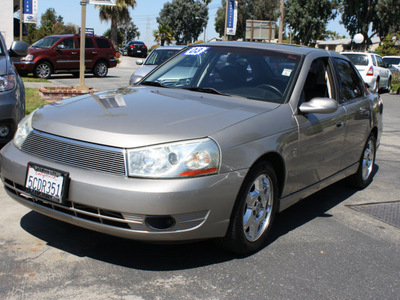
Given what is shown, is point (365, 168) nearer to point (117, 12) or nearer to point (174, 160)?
point (174, 160)

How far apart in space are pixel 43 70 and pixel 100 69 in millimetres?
2809

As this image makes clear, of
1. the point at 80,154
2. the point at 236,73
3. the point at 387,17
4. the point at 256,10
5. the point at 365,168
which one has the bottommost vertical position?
the point at 365,168

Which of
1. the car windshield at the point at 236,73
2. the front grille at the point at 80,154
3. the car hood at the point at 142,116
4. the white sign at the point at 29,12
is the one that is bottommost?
the front grille at the point at 80,154

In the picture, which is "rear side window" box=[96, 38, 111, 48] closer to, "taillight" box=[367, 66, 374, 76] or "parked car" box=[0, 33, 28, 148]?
"taillight" box=[367, 66, 374, 76]

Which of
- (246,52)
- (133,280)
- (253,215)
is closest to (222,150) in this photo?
(253,215)

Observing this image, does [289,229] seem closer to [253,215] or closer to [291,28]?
[253,215]

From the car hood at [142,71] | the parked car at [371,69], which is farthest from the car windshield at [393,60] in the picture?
the car hood at [142,71]

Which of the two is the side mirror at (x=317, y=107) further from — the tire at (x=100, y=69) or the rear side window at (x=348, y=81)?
the tire at (x=100, y=69)

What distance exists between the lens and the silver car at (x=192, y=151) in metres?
3.10

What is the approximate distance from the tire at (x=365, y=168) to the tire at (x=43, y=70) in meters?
15.7

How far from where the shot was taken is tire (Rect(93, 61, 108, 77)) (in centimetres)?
2138

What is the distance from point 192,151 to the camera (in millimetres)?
3162

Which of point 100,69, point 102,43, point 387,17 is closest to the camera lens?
point 102,43

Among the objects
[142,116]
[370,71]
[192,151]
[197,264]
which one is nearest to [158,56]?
[370,71]
